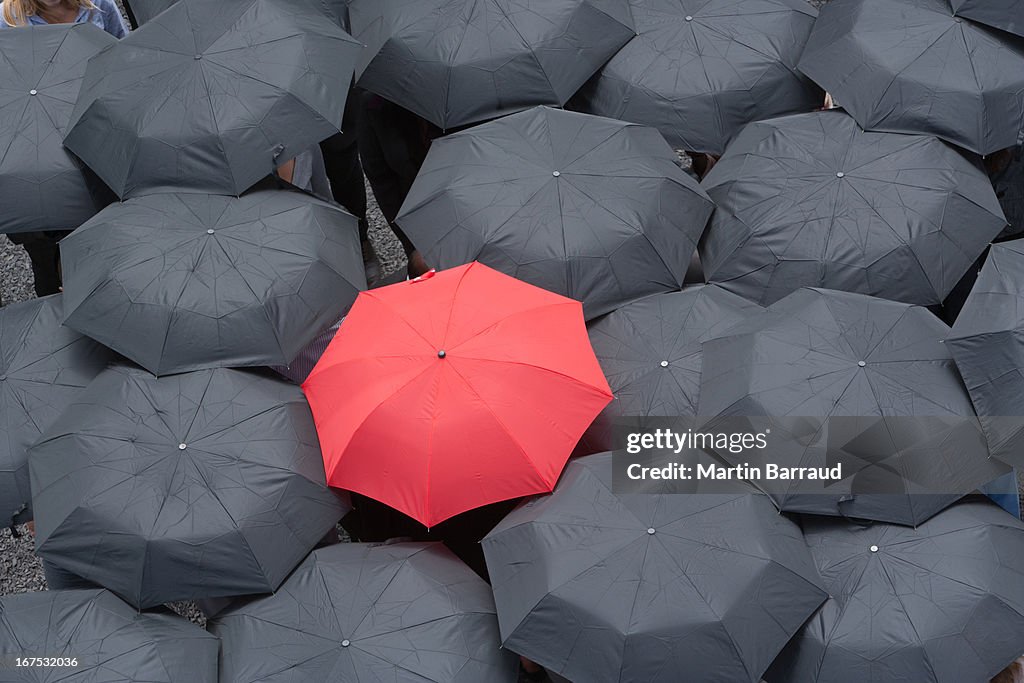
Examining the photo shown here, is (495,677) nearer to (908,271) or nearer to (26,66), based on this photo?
(908,271)

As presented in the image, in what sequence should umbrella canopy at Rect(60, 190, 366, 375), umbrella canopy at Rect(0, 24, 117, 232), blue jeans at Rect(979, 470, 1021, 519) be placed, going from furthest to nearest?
umbrella canopy at Rect(0, 24, 117, 232)
umbrella canopy at Rect(60, 190, 366, 375)
blue jeans at Rect(979, 470, 1021, 519)

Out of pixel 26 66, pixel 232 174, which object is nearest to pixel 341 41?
pixel 232 174

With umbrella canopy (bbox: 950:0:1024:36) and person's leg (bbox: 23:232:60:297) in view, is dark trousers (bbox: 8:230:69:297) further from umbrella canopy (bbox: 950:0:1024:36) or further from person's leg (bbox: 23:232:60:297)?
umbrella canopy (bbox: 950:0:1024:36)

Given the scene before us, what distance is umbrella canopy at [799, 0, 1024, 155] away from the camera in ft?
16.3

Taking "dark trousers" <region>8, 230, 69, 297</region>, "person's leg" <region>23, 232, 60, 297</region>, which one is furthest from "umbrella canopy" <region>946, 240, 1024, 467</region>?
"person's leg" <region>23, 232, 60, 297</region>

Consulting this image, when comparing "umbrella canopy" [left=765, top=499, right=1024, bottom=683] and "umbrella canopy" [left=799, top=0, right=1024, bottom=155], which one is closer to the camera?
"umbrella canopy" [left=765, top=499, right=1024, bottom=683]

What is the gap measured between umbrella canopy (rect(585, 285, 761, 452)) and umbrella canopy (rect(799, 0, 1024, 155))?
1.18 m

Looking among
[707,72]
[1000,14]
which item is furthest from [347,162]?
[1000,14]

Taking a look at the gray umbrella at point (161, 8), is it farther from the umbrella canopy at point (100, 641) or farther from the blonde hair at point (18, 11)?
the umbrella canopy at point (100, 641)

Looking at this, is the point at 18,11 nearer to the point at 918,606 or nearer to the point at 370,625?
the point at 370,625

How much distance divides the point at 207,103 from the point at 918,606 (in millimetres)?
3565

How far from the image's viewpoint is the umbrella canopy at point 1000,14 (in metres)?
5.03

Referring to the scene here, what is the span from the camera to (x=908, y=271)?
4672 mm

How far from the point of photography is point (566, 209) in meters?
4.75
